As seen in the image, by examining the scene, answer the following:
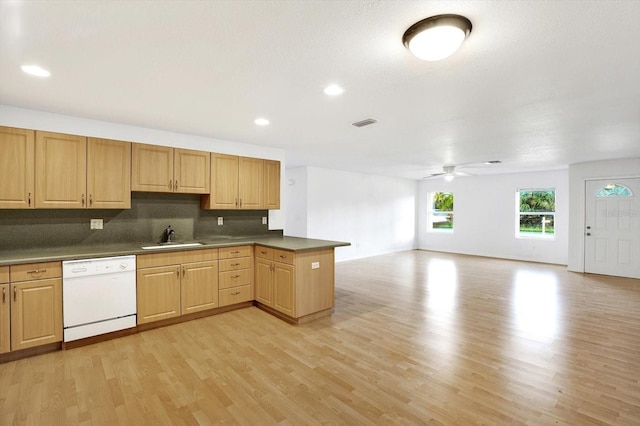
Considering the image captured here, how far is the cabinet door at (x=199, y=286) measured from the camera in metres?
3.63

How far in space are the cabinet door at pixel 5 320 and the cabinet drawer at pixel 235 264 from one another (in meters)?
1.94

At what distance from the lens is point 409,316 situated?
12.8 feet

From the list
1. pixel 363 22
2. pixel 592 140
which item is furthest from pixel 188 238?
pixel 592 140

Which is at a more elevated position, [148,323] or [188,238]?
[188,238]

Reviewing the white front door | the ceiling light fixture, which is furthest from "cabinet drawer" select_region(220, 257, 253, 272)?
the white front door

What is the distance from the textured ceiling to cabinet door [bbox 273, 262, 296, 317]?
5.80ft

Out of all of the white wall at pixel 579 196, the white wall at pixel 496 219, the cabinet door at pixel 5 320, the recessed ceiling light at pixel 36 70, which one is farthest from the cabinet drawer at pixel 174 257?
the white wall at pixel 496 219

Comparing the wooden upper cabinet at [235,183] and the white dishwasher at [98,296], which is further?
the wooden upper cabinet at [235,183]

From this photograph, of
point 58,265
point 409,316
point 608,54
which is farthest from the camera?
point 409,316

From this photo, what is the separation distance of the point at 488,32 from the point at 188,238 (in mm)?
3978

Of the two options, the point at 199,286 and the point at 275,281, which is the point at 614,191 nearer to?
the point at 275,281

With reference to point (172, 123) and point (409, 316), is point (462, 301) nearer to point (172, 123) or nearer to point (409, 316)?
point (409, 316)

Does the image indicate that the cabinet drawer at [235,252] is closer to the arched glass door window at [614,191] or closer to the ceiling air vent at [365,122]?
the ceiling air vent at [365,122]

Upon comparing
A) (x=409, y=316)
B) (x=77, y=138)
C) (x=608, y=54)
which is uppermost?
(x=608, y=54)
